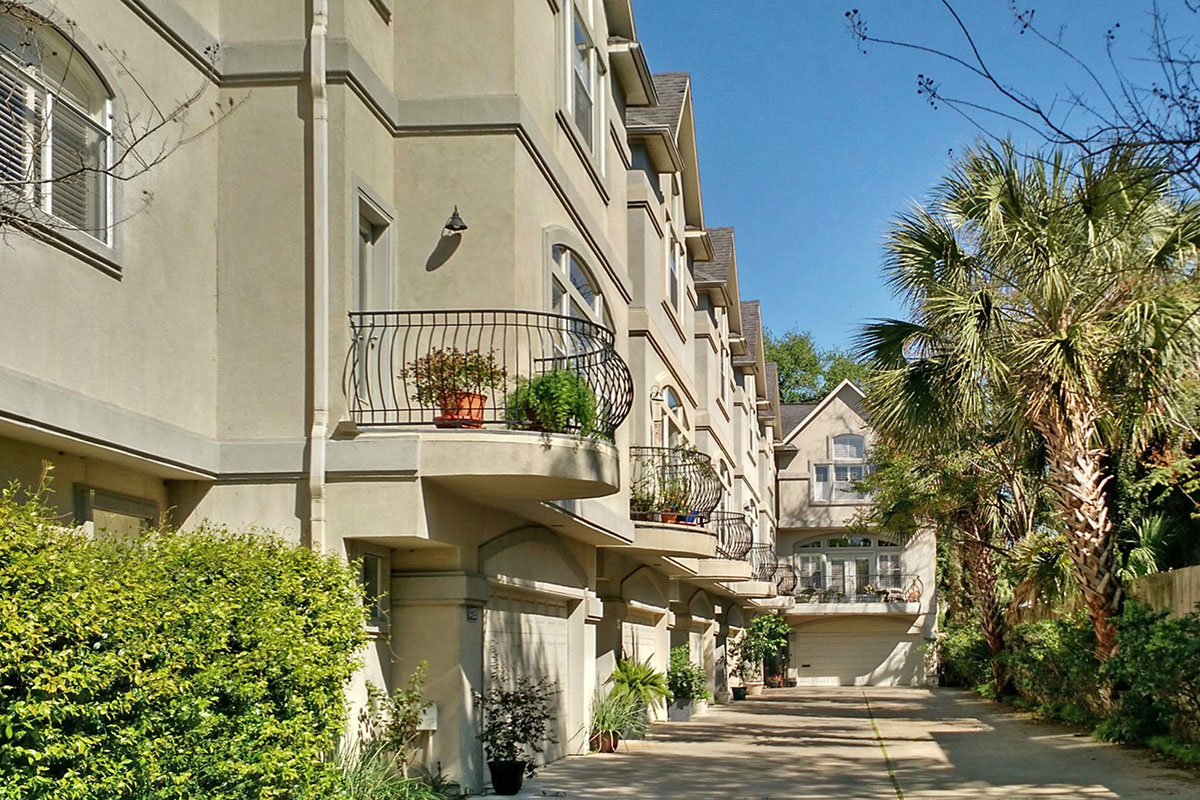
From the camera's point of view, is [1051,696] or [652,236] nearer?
[652,236]

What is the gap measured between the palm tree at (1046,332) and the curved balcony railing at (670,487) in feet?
9.43

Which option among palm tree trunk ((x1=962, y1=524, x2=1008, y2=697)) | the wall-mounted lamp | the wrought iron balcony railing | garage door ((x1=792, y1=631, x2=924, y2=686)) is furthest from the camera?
garage door ((x1=792, y1=631, x2=924, y2=686))

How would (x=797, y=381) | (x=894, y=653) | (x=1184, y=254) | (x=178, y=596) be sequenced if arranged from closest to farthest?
(x=178, y=596) < (x=1184, y=254) < (x=894, y=653) < (x=797, y=381)

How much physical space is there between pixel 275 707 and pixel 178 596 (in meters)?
1.28

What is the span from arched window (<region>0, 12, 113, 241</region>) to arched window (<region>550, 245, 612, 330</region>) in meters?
5.67

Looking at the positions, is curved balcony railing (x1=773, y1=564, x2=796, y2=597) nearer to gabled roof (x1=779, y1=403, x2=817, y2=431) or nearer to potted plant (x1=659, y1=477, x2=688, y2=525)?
gabled roof (x1=779, y1=403, x2=817, y2=431)

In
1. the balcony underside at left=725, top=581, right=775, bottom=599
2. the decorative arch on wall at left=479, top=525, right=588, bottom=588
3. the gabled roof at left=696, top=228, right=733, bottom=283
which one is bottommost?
the balcony underside at left=725, top=581, right=775, bottom=599

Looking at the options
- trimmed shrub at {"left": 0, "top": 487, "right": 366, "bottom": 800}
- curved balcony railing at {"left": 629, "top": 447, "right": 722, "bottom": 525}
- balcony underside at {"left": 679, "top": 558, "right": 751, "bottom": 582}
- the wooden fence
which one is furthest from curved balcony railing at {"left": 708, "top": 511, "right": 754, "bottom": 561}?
trimmed shrub at {"left": 0, "top": 487, "right": 366, "bottom": 800}

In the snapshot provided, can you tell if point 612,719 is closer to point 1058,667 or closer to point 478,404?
point 1058,667

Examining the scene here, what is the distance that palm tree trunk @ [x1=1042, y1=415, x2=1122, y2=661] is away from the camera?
64.5 feet

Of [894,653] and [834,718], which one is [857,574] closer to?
[894,653]

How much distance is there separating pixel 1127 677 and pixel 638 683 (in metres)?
7.70

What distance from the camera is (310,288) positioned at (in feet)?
39.2

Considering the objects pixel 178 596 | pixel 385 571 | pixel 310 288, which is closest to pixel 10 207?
pixel 178 596
